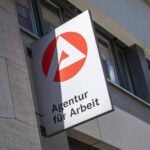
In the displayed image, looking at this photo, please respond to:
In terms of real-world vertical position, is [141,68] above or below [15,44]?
above

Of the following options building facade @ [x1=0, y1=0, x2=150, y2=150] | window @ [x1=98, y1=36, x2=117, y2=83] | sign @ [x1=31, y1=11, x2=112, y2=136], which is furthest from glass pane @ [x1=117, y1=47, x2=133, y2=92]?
sign @ [x1=31, y1=11, x2=112, y2=136]

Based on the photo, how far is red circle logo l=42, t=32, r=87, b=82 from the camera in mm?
8383

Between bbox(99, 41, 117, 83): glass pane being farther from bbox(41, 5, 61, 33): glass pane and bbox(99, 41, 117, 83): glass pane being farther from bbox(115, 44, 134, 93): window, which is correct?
bbox(41, 5, 61, 33): glass pane

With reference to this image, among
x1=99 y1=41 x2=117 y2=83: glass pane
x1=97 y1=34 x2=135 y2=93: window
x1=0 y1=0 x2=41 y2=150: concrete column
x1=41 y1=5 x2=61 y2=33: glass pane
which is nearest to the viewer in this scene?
x1=0 y1=0 x2=41 y2=150: concrete column

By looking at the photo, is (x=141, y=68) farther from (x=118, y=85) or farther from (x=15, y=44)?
(x=15, y=44)

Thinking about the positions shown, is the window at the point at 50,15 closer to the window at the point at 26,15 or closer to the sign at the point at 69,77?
the window at the point at 26,15

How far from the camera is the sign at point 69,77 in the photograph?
8.00 metres

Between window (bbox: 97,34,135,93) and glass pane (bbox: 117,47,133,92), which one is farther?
glass pane (bbox: 117,47,133,92)

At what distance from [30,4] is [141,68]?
3974mm

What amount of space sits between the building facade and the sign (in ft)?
0.79

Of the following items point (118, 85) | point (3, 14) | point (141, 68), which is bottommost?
point (3, 14)

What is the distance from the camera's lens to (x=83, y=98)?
8.05 meters

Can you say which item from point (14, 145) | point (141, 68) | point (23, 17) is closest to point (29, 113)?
point (14, 145)

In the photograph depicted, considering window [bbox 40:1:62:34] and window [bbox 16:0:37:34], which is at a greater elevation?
window [bbox 40:1:62:34]
